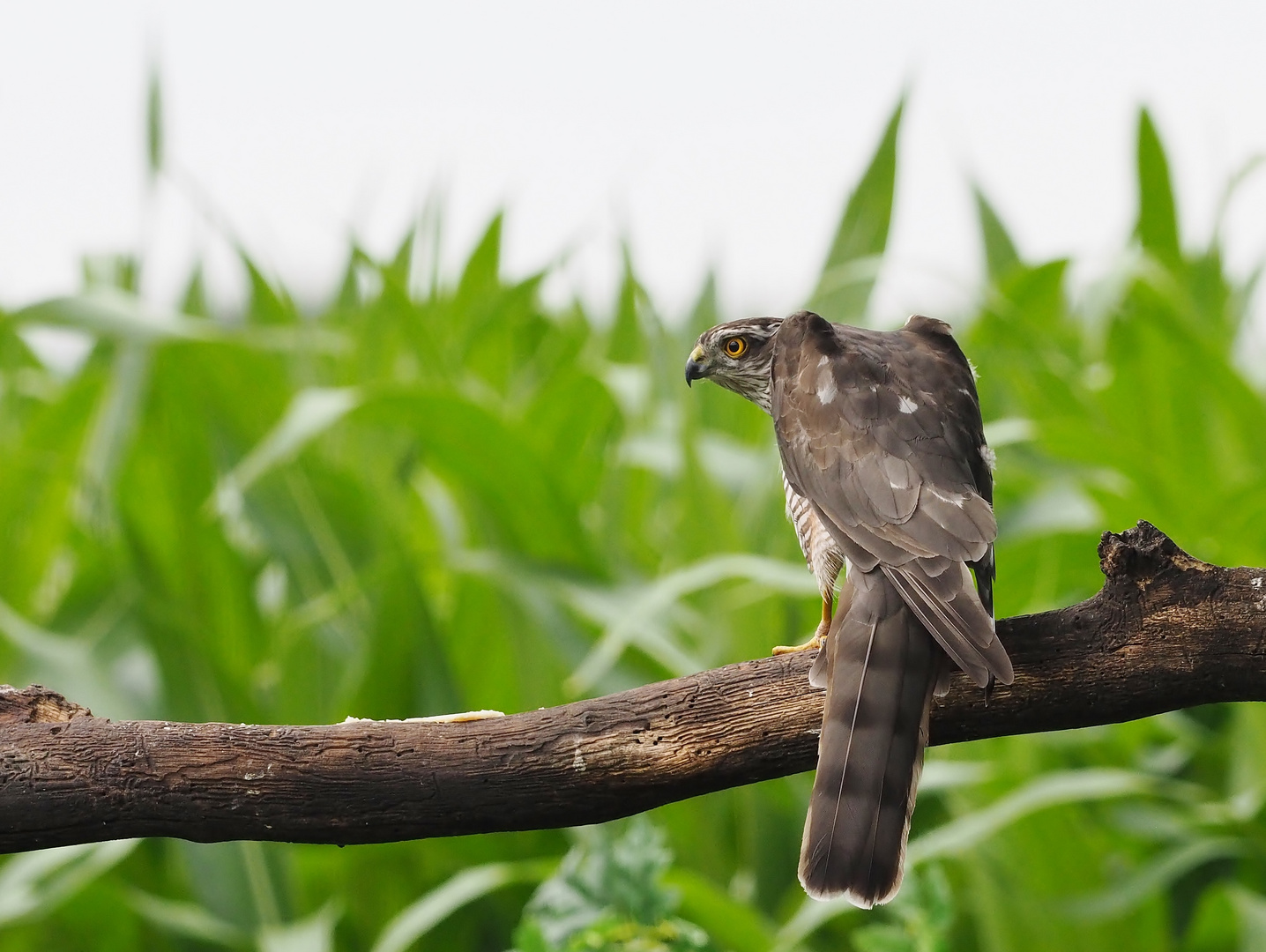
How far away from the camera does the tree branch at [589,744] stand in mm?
1399

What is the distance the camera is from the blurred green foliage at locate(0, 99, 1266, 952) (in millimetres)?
2807

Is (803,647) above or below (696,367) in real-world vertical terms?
below

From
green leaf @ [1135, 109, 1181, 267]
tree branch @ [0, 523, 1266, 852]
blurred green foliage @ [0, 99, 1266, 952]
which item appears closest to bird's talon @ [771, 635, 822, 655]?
tree branch @ [0, 523, 1266, 852]

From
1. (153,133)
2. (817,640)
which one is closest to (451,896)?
(817,640)

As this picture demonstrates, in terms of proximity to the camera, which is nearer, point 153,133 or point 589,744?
point 589,744

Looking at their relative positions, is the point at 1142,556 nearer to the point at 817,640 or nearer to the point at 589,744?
the point at 817,640

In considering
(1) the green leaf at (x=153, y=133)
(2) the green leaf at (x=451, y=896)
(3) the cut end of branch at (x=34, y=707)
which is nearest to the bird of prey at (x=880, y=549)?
(3) the cut end of branch at (x=34, y=707)

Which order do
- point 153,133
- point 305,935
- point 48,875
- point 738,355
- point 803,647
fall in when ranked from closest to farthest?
point 803,647
point 738,355
point 305,935
point 48,875
point 153,133

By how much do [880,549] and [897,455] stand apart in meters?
0.17

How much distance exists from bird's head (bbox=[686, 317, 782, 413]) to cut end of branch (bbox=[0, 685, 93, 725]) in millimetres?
964

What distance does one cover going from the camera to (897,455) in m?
1.54

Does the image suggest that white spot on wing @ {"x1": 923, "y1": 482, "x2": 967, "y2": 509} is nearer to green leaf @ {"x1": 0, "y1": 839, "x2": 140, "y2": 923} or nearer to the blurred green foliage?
the blurred green foliage

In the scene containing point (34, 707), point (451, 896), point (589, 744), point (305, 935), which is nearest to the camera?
point (589, 744)

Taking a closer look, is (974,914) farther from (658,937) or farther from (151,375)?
(151,375)
